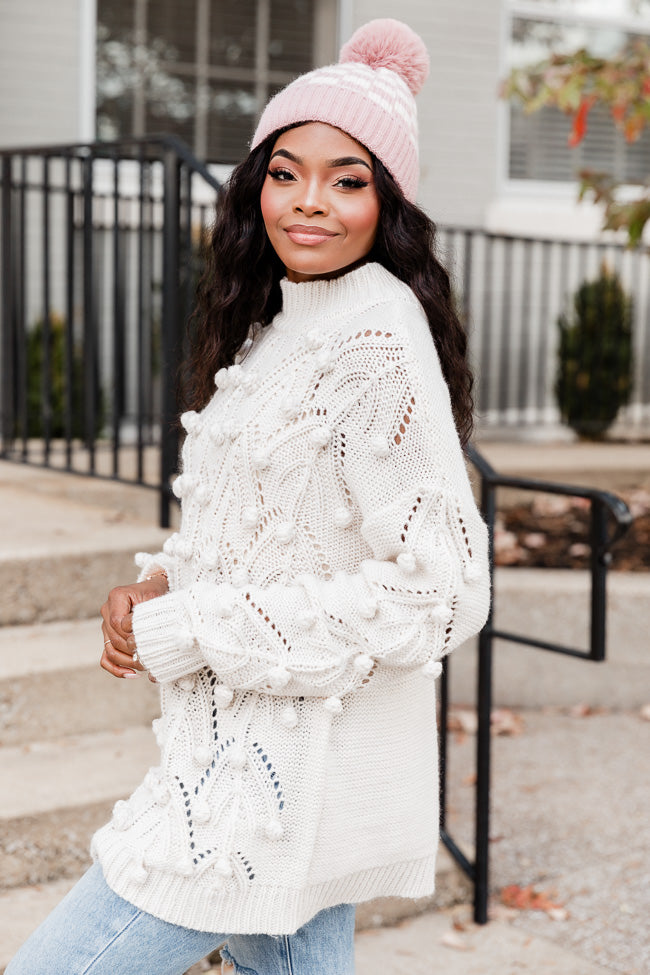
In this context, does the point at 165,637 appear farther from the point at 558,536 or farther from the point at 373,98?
the point at 558,536

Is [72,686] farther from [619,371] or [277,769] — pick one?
[619,371]

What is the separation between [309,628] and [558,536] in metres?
4.36

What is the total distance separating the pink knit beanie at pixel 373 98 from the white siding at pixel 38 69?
5.64 m

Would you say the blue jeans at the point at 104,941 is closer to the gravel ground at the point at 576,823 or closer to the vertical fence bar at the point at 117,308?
the gravel ground at the point at 576,823

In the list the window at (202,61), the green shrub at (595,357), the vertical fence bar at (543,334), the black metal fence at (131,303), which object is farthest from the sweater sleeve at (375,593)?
the vertical fence bar at (543,334)

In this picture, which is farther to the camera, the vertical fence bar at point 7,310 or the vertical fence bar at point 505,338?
the vertical fence bar at point 505,338

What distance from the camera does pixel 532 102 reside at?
5074 millimetres

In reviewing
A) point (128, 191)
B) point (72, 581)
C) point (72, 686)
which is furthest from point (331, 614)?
point (128, 191)

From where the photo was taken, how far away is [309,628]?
1.45 meters

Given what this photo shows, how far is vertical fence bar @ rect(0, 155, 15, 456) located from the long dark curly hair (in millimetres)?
2896

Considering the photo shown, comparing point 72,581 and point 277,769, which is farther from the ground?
point 277,769

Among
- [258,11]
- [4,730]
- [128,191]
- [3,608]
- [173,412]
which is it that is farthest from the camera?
[258,11]

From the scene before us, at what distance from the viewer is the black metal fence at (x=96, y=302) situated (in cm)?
385

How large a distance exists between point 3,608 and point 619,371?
5430mm
